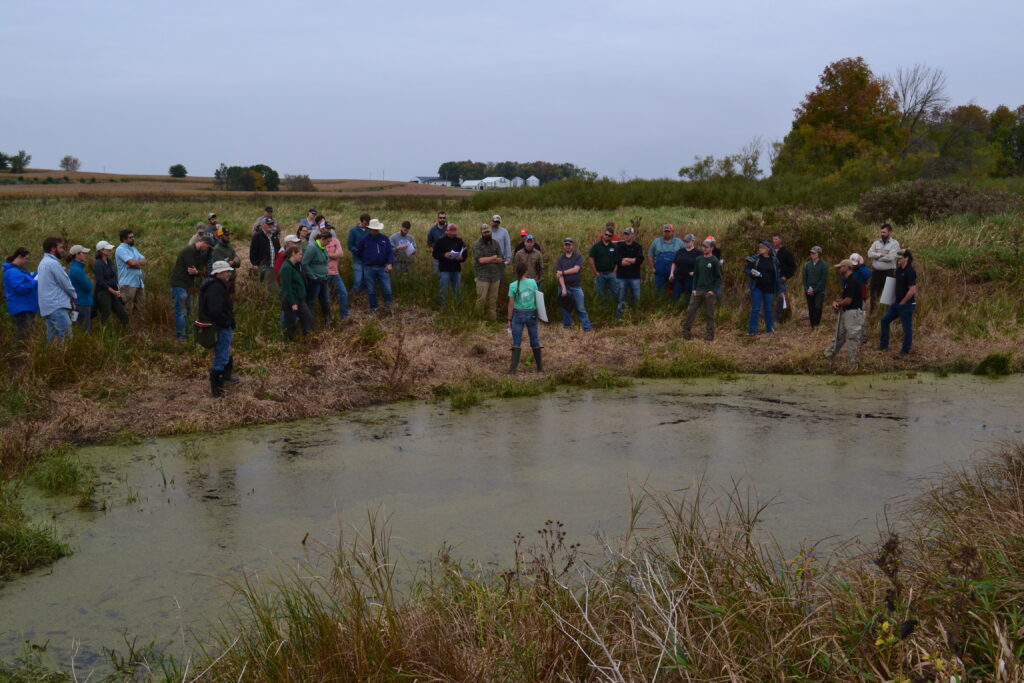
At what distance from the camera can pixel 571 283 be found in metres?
15.0

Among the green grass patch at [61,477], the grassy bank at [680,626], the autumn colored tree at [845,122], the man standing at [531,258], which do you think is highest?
the autumn colored tree at [845,122]

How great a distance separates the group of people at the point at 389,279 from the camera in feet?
37.0

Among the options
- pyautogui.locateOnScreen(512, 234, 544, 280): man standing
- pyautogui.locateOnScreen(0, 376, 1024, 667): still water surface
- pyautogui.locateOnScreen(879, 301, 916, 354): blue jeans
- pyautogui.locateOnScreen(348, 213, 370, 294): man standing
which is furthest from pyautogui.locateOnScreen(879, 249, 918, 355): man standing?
pyautogui.locateOnScreen(348, 213, 370, 294): man standing

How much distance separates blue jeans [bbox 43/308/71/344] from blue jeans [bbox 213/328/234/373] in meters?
2.05

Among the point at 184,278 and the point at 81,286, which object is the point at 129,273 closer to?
the point at 184,278

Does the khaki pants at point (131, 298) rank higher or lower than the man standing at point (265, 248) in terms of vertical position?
lower

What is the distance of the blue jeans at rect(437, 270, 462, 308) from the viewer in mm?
15469

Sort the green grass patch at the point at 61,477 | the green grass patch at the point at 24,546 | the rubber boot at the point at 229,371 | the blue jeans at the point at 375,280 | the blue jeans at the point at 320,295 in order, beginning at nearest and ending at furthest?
the green grass patch at the point at 24,546 < the green grass patch at the point at 61,477 < the rubber boot at the point at 229,371 < the blue jeans at the point at 320,295 < the blue jeans at the point at 375,280

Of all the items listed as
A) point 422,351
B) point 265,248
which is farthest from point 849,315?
point 265,248

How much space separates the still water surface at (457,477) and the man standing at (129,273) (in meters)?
4.85

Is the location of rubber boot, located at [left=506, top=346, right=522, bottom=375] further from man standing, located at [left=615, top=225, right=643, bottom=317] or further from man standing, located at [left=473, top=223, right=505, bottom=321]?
man standing, located at [left=615, top=225, right=643, bottom=317]

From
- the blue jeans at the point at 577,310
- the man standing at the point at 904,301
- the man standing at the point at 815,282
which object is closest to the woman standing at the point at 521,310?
the blue jeans at the point at 577,310

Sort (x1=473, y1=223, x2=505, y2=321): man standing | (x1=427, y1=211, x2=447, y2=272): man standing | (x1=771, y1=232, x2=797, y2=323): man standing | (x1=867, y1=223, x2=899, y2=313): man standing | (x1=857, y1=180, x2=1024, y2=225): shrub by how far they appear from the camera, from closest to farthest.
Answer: (x1=867, y1=223, x2=899, y2=313): man standing → (x1=771, y1=232, x2=797, y2=323): man standing → (x1=473, y1=223, x2=505, y2=321): man standing → (x1=427, y1=211, x2=447, y2=272): man standing → (x1=857, y1=180, x2=1024, y2=225): shrub

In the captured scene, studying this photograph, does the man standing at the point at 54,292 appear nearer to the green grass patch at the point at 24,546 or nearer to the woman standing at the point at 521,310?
the green grass patch at the point at 24,546
